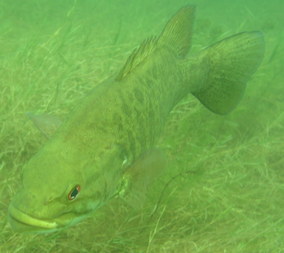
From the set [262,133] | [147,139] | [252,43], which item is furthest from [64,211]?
[262,133]

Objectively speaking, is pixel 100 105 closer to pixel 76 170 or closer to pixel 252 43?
pixel 76 170

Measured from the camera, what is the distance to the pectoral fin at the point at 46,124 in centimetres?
229

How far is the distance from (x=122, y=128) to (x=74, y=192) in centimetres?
77

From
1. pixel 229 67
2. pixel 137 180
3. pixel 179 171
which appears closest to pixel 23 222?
pixel 137 180

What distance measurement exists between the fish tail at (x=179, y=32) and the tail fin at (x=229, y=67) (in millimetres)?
423

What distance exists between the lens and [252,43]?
11.6ft

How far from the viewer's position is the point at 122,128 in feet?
7.39

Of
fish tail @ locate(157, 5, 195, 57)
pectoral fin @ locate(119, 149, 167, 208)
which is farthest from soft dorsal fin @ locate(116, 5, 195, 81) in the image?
pectoral fin @ locate(119, 149, 167, 208)

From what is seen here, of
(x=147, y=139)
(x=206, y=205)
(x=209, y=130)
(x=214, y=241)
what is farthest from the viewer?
(x=209, y=130)

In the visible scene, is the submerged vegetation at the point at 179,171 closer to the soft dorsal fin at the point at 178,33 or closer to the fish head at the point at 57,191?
the fish head at the point at 57,191

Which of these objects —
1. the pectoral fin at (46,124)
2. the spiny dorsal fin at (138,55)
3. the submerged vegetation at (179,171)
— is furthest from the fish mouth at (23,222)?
the spiny dorsal fin at (138,55)

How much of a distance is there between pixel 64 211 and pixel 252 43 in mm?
3316

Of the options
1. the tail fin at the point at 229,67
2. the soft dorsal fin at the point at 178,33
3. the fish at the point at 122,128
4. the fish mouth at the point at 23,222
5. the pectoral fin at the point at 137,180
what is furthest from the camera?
the tail fin at the point at 229,67

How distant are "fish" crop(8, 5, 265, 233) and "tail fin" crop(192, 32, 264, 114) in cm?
1
